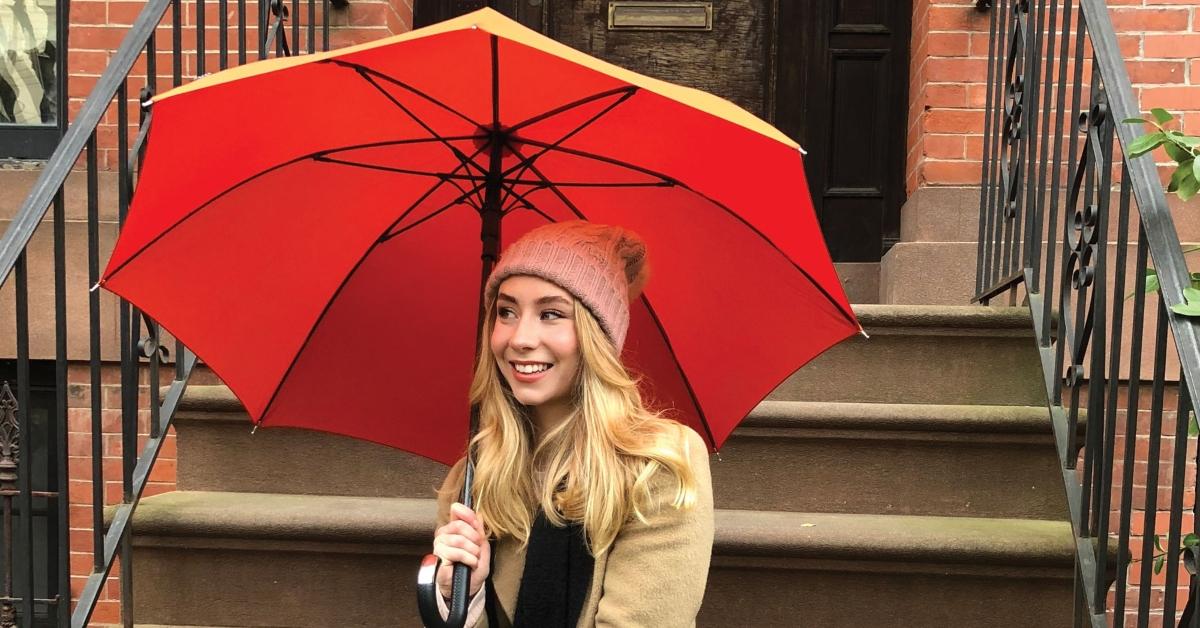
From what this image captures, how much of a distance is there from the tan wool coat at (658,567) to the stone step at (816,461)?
107 centimetres

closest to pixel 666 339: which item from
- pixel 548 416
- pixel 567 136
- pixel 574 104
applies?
pixel 548 416

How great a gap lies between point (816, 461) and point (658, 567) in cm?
122

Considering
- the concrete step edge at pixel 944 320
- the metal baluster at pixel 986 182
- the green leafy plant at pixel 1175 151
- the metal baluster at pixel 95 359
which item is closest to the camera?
the green leafy plant at pixel 1175 151

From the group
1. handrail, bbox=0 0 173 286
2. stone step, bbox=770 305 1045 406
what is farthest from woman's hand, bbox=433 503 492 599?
stone step, bbox=770 305 1045 406

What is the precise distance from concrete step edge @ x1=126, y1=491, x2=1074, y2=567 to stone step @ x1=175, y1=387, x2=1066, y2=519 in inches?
3.4

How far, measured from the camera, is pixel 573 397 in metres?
1.80

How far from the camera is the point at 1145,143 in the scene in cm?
196

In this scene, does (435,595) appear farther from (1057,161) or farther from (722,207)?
(1057,161)

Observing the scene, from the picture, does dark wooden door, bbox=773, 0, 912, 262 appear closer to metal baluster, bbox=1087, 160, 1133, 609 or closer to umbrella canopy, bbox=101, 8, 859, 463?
metal baluster, bbox=1087, 160, 1133, 609

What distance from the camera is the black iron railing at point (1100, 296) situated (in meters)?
1.97

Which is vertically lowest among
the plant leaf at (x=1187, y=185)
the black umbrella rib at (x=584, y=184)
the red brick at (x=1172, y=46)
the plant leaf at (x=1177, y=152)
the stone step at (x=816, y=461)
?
the stone step at (x=816, y=461)

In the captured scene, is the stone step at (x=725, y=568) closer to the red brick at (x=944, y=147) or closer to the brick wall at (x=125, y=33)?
the red brick at (x=944, y=147)

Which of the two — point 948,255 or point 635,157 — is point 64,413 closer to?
point 635,157

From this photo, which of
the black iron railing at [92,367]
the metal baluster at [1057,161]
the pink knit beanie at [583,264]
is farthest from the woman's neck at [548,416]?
the metal baluster at [1057,161]
